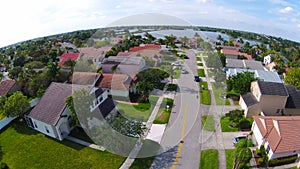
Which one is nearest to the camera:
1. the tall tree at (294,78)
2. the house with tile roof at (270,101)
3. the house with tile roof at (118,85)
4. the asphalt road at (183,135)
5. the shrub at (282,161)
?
the shrub at (282,161)

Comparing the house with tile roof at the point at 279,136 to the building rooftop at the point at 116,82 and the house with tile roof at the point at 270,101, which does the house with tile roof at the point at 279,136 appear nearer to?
the house with tile roof at the point at 270,101

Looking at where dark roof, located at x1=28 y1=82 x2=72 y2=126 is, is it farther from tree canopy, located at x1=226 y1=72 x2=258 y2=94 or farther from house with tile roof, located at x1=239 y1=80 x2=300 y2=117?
tree canopy, located at x1=226 y1=72 x2=258 y2=94

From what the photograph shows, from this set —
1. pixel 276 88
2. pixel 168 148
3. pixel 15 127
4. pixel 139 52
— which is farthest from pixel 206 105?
pixel 15 127

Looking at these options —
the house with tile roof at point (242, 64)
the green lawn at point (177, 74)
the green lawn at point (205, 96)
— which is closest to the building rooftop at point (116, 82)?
the green lawn at point (177, 74)

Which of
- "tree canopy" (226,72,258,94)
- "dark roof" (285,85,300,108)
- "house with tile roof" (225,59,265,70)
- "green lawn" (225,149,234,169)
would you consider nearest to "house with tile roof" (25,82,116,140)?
"green lawn" (225,149,234,169)

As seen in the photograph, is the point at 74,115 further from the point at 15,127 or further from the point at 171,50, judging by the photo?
the point at 171,50

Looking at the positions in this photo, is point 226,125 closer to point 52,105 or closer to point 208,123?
point 208,123
